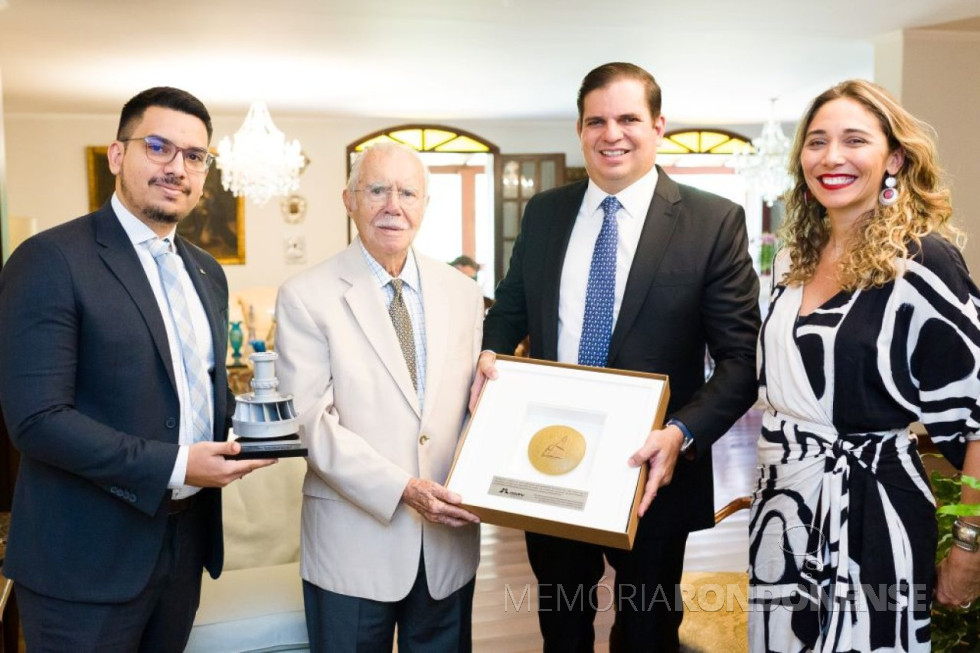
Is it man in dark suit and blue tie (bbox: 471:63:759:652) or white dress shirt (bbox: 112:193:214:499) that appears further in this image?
man in dark suit and blue tie (bbox: 471:63:759:652)

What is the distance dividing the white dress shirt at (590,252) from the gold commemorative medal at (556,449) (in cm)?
31

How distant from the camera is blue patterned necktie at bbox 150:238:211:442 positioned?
70.9 inches

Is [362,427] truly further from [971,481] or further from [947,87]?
[947,87]

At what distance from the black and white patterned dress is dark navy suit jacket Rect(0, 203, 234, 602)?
1.32m

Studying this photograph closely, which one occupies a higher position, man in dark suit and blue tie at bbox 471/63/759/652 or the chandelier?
the chandelier

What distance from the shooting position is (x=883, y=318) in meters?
1.67

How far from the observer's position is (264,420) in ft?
5.42

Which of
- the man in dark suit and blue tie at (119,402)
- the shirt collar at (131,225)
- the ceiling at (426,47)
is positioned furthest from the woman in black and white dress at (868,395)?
the ceiling at (426,47)

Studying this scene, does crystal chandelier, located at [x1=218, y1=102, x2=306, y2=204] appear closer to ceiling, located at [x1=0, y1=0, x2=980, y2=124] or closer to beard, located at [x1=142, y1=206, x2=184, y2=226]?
ceiling, located at [x1=0, y1=0, x2=980, y2=124]

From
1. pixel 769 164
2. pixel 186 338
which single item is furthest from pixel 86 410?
pixel 769 164

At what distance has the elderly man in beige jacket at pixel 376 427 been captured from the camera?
1894 millimetres

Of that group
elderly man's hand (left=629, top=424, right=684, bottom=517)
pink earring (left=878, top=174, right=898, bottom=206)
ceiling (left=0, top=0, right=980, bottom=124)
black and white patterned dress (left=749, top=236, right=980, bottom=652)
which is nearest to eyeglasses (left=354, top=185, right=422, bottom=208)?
elderly man's hand (left=629, top=424, right=684, bottom=517)

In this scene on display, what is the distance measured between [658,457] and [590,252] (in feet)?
1.97

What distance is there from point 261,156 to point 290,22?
6.10 ft
